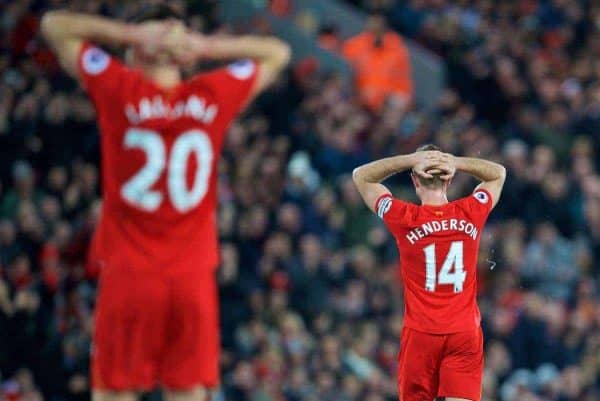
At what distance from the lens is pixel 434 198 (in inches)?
301

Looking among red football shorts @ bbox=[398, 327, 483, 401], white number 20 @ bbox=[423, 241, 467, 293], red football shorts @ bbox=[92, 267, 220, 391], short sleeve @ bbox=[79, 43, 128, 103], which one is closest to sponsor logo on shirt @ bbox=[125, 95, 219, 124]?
short sleeve @ bbox=[79, 43, 128, 103]

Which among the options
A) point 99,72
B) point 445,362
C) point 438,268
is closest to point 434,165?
point 438,268

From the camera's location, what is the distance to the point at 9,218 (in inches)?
483

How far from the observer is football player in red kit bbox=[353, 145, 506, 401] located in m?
7.61

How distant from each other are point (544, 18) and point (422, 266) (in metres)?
14.2

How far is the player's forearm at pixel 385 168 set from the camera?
295 inches

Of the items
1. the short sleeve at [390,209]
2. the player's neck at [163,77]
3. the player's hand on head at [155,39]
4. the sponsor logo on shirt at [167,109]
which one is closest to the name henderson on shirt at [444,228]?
the short sleeve at [390,209]

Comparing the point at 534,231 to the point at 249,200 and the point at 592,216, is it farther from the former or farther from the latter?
the point at 249,200

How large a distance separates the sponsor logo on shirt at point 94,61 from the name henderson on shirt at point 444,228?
7.32ft

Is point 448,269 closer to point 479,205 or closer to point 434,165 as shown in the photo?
point 479,205

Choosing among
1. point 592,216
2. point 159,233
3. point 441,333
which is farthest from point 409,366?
point 592,216

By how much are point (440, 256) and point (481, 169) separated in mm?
526

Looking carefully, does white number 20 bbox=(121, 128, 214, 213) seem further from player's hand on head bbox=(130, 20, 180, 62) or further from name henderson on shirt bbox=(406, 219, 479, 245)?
name henderson on shirt bbox=(406, 219, 479, 245)

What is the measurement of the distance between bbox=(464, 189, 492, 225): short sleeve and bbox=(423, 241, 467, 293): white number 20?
0.17 meters
